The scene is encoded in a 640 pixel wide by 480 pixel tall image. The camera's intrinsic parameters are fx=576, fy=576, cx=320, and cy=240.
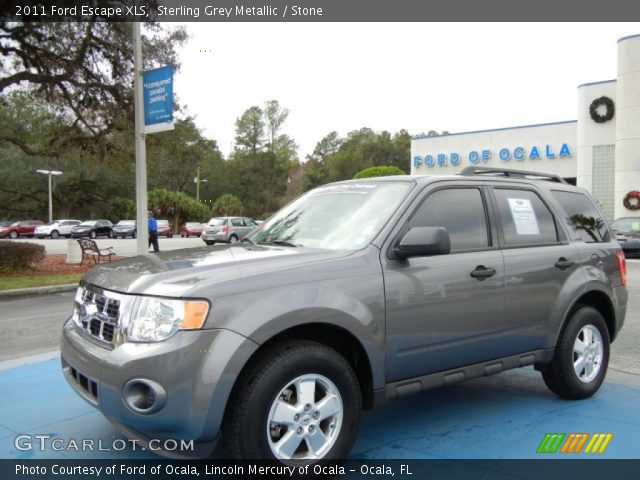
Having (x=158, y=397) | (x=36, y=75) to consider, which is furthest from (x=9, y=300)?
(x=158, y=397)

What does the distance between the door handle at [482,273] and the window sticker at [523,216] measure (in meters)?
0.59

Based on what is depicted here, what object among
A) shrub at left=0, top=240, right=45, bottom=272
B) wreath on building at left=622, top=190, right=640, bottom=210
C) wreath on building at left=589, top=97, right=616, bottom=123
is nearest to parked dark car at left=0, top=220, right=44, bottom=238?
shrub at left=0, top=240, right=45, bottom=272

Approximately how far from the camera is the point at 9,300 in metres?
11.6

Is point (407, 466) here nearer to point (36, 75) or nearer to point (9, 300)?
point (9, 300)

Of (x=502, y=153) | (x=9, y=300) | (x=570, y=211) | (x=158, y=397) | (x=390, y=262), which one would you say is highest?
(x=502, y=153)

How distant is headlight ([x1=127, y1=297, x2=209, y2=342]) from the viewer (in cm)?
296

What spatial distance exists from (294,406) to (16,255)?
46.9 ft

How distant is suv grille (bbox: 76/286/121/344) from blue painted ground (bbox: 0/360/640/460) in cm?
93

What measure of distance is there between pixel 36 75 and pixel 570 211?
15.7 meters

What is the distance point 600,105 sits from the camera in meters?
30.2

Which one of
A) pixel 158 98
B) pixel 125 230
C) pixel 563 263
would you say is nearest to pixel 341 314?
pixel 563 263

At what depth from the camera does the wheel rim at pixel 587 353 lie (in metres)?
4.79

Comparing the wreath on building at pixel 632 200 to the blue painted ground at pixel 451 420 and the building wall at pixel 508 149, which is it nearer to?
the building wall at pixel 508 149

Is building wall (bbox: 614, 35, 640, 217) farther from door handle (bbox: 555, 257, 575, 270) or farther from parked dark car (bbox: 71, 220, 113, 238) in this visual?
parked dark car (bbox: 71, 220, 113, 238)
